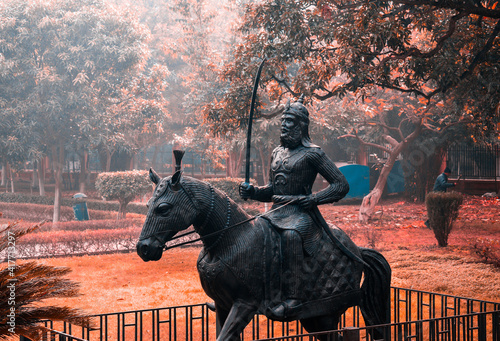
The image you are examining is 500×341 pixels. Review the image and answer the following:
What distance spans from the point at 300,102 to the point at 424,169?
16.3 metres

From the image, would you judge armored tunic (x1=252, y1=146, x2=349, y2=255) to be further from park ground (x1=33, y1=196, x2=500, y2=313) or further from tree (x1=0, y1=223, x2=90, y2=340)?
park ground (x1=33, y1=196, x2=500, y2=313)

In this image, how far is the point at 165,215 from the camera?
12.9 ft

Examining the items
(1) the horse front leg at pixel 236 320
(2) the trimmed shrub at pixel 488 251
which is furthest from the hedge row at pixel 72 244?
(1) the horse front leg at pixel 236 320

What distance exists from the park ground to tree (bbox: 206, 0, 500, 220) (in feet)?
10.7

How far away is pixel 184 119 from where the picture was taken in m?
31.2

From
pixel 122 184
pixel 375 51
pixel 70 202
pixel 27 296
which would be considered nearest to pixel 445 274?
pixel 375 51

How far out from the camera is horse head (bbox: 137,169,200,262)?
389 cm

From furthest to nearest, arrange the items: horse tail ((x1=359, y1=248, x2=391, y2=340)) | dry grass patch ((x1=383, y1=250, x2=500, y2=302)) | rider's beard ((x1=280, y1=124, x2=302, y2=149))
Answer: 1. dry grass patch ((x1=383, y1=250, x2=500, y2=302))
2. horse tail ((x1=359, y1=248, x2=391, y2=340))
3. rider's beard ((x1=280, y1=124, x2=302, y2=149))

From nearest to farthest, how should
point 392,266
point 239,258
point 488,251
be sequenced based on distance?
1. point 239,258
2. point 488,251
3. point 392,266

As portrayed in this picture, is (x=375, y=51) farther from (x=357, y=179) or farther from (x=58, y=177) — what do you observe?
(x=58, y=177)

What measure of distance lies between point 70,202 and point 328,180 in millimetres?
20192

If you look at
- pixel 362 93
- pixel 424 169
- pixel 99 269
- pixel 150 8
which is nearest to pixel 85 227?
pixel 99 269

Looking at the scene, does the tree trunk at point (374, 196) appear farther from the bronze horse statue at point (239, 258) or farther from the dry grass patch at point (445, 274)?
the bronze horse statue at point (239, 258)

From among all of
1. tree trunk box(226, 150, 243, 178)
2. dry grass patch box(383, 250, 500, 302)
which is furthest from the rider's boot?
tree trunk box(226, 150, 243, 178)
